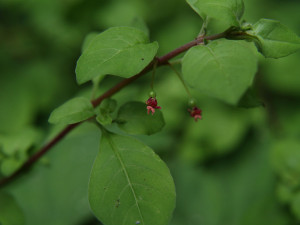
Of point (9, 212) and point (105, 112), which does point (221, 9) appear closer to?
point (105, 112)

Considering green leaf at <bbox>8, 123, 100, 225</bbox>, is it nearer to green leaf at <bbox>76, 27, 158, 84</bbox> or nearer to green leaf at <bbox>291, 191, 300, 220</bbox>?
green leaf at <bbox>291, 191, 300, 220</bbox>

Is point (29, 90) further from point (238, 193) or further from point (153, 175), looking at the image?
point (153, 175)

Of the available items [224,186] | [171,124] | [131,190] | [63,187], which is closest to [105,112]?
[131,190]

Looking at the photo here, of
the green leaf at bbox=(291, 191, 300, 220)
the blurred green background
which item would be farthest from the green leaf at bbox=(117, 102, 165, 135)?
the green leaf at bbox=(291, 191, 300, 220)

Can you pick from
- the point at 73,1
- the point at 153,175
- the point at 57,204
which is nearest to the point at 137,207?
the point at 153,175

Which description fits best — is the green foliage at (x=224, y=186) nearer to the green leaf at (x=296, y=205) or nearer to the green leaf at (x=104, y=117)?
the green leaf at (x=296, y=205)

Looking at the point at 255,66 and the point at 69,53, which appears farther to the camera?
the point at 69,53

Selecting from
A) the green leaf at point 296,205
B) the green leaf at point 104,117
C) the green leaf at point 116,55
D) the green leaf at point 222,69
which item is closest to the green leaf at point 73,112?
the green leaf at point 104,117
